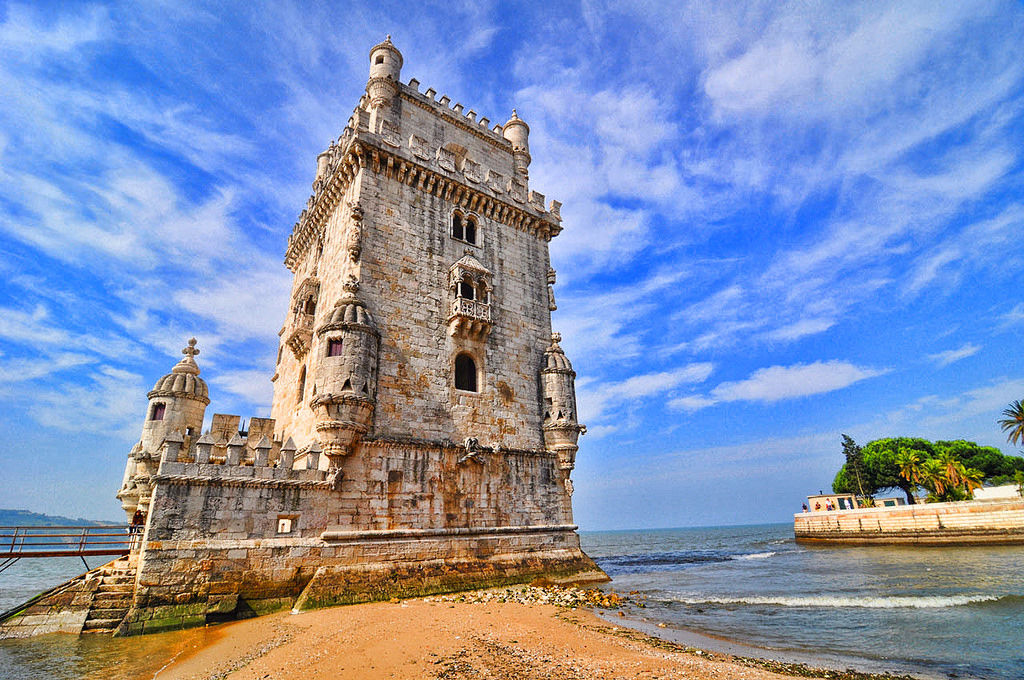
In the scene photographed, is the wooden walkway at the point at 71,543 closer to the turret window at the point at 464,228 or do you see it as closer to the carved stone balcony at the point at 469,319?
the carved stone balcony at the point at 469,319

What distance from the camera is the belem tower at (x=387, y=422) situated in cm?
1234

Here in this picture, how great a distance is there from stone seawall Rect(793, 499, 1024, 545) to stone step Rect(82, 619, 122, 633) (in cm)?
4575

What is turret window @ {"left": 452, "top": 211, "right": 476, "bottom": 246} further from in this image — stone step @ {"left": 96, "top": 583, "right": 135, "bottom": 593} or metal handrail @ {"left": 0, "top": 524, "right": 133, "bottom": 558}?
stone step @ {"left": 96, "top": 583, "right": 135, "bottom": 593}

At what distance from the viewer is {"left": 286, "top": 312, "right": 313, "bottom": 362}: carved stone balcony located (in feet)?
60.8

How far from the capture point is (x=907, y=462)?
47031 millimetres

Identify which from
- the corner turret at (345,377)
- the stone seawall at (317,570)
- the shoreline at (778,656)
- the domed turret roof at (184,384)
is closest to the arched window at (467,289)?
the corner turret at (345,377)

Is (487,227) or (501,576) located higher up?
(487,227)

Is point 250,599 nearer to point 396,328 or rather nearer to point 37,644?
point 37,644

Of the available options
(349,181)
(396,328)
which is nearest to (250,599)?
(396,328)

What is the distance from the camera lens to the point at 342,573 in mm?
13391

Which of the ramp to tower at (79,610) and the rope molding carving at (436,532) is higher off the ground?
the rope molding carving at (436,532)

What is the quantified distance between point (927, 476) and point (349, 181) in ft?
178

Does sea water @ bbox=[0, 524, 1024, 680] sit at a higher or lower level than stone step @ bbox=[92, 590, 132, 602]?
lower

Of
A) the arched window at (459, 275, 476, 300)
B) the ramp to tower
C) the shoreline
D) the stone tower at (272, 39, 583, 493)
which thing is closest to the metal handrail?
the ramp to tower
